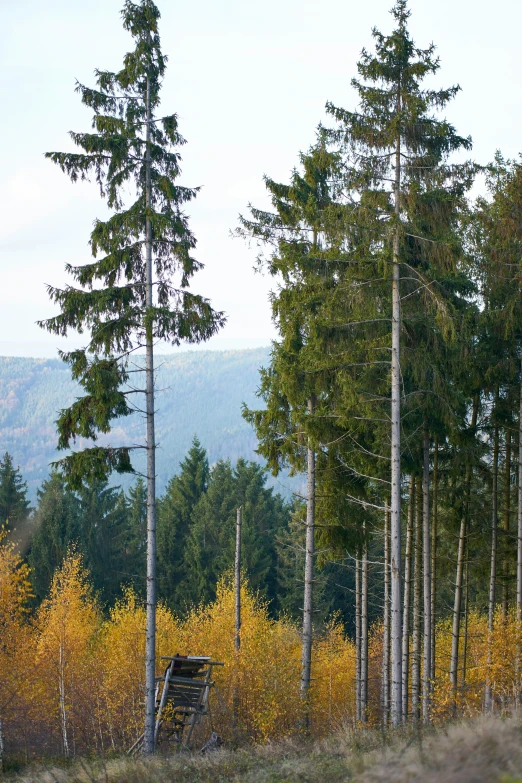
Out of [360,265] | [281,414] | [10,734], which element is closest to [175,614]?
[10,734]

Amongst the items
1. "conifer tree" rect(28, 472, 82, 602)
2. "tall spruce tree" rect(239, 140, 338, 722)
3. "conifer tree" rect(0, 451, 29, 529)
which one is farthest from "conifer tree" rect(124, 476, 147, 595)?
"tall spruce tree" rect(239, 140, 338, 722)

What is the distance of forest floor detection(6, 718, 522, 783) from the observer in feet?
24.2

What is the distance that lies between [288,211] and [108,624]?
2416cm

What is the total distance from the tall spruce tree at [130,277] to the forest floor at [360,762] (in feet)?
12.0

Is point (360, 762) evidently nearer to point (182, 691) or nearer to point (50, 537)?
point (182, 691)

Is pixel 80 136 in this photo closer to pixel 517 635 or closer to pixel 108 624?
pixel 517 635

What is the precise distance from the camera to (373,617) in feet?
162

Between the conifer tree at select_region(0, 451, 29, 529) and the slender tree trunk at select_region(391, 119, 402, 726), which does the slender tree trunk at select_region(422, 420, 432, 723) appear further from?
the conifer tree at select_region(0, 451, 29, 529)

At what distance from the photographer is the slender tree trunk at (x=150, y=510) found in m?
14.8

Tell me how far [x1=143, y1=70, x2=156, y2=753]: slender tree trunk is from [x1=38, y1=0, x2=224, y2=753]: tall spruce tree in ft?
0.07

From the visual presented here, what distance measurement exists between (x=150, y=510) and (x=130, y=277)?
4.84 m

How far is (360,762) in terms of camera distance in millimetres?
8750

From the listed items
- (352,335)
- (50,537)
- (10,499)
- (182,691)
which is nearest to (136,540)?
(50,537)

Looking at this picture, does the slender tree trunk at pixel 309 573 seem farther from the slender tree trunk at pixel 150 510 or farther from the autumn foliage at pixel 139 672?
the slender tree trunk at pixel 150 510
